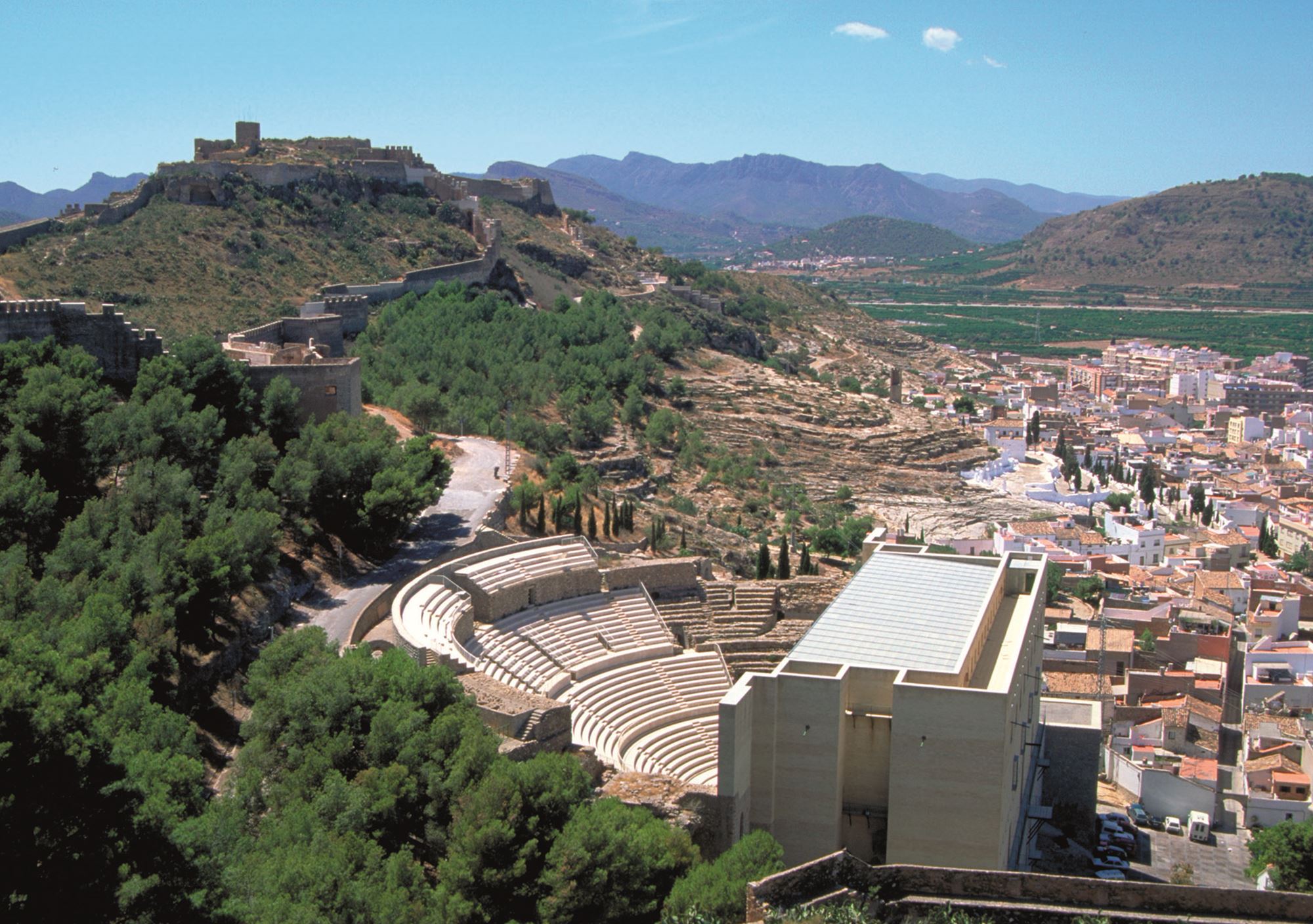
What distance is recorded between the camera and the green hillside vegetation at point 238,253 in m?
37.9

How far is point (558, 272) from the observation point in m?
58.8

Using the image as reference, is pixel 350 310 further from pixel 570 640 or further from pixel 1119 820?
pixel 1119 820

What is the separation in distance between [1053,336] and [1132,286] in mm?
39812

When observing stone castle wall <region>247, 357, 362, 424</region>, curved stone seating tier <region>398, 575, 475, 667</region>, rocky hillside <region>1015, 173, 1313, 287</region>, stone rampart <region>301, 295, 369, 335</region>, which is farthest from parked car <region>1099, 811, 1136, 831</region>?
rocky hillside <region>1015, 173, 1313, 287</region>

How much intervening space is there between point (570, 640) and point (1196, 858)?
10.0 meters

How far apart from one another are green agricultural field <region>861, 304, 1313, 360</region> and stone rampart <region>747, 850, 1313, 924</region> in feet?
333

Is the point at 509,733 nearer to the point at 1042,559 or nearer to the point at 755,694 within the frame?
the point at 755,694

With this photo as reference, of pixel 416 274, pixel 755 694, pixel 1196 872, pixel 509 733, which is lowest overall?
pixel 1196 872

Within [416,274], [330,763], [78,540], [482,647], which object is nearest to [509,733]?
[330,763]

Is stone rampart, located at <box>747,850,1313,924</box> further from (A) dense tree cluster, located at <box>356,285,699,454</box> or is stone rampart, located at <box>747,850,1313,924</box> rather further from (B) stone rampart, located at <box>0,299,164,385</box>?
(A) dense tree cluster, located at <box>356,285,699,454</box>

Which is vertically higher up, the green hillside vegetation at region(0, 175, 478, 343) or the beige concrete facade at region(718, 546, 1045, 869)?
the green hillside vegetation at region(0, 175, 478, 343)

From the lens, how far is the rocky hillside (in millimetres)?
155375

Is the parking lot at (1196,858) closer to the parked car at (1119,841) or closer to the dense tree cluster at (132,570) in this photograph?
the parked car at (1119,841)

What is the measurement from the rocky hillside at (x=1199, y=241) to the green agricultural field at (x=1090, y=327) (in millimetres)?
17327
